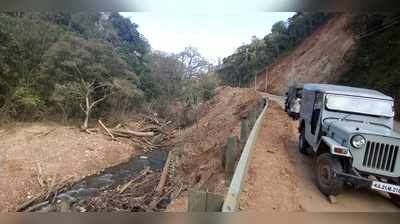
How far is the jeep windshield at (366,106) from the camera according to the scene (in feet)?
8.09

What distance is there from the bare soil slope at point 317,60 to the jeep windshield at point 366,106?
278mm

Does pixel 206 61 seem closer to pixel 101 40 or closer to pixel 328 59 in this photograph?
pixel 101 40

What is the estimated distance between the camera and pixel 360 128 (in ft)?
7.34

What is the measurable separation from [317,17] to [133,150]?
73.5 inches

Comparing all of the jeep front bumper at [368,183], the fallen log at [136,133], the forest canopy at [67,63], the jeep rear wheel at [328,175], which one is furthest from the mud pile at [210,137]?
the jeep front bumper at [368,183]

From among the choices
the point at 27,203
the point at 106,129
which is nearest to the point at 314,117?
the point at 106,129

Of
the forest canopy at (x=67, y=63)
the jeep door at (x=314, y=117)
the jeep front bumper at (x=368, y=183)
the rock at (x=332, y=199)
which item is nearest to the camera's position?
the jeep front bumper at (x=368, y=183)

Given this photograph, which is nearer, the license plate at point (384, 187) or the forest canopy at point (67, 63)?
the license plate at point (384, 187)

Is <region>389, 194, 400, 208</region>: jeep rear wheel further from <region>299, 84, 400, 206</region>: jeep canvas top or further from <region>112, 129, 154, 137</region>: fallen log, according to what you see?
<region>112, 129, 154, 137</region>: fallen log

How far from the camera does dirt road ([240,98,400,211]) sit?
2.29m

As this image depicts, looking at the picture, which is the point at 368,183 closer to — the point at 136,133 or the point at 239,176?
the point at 239,176

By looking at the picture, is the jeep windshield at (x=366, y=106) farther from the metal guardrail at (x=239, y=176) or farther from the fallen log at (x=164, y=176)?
the fallen log at (x=164, y=176)

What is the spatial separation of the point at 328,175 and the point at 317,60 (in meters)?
1.03

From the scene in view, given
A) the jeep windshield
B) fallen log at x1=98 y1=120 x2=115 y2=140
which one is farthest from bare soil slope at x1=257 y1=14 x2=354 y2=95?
fallen log at x1=98 y1=120 x2=115 y2=140
